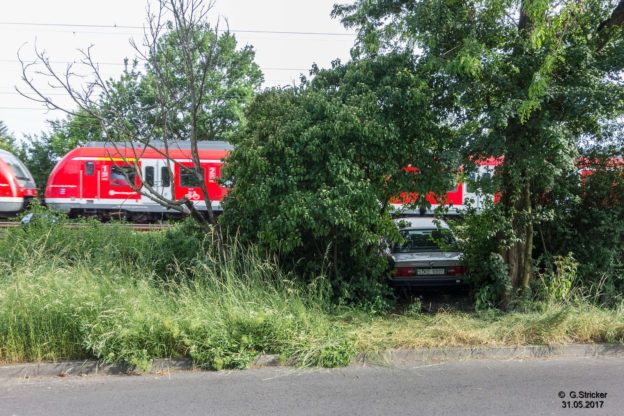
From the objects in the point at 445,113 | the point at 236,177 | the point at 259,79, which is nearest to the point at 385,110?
the point at 445,113

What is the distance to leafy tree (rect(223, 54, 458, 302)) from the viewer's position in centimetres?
A: 629

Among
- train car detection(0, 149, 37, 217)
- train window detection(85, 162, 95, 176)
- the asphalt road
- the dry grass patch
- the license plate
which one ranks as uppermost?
train window detection(85, 162, 95, 176)

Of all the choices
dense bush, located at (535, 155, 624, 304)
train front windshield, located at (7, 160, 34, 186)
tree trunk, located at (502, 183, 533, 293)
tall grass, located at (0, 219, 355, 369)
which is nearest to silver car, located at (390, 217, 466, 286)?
tree trunk, located at (502, 183, 533, 293)

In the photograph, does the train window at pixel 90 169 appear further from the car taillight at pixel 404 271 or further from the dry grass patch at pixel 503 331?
the dry grass patch at pixel 503 331

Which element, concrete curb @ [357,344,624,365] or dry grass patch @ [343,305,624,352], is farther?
dry grass patch @ [343,305,624,352]

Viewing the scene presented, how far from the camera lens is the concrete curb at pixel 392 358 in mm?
5004

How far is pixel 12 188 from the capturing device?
1720 cm

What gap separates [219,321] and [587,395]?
3.66 meters

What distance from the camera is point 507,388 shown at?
185 inches

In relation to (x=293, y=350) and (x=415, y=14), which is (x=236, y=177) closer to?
(x=293, y=350)

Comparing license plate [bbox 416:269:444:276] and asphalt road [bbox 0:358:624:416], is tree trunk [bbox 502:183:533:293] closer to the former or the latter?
license plate [bbox 416:269:444:276]

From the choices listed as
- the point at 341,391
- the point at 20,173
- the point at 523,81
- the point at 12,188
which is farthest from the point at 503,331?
the point at 20,173

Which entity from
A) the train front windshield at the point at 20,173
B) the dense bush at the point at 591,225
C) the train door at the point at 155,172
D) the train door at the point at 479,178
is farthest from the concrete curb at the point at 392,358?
the train front windshield at the point at 20,173

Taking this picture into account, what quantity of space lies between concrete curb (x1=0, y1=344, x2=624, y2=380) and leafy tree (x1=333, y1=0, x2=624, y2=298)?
1.52 meters
